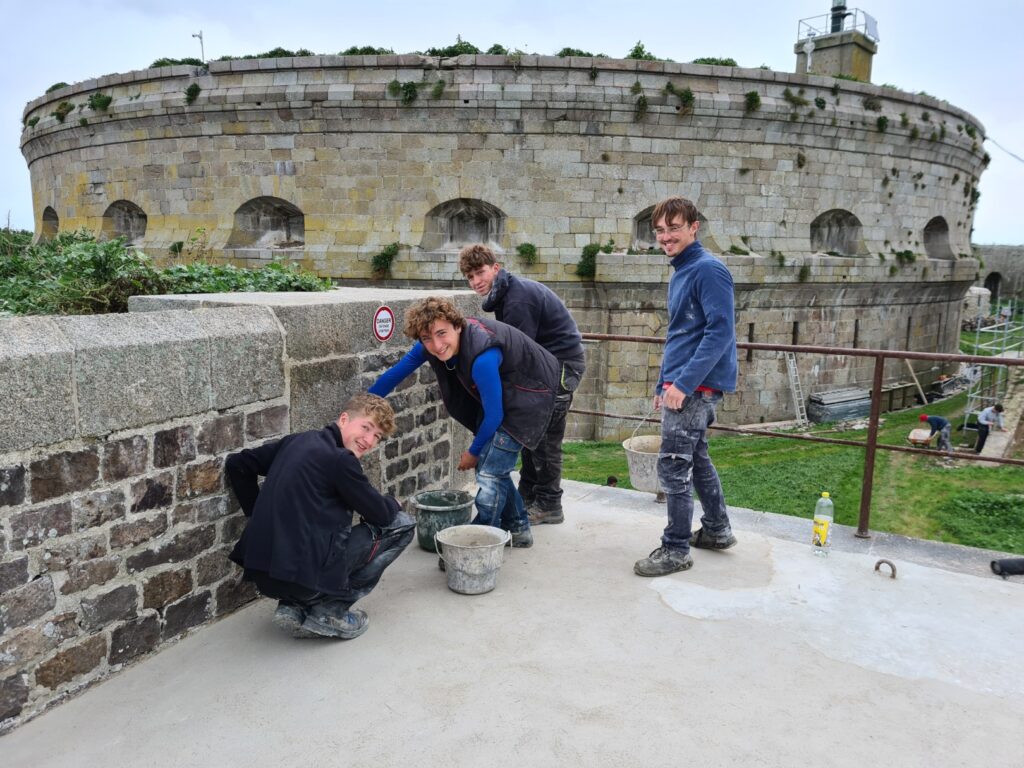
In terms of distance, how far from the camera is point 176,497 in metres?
3.12

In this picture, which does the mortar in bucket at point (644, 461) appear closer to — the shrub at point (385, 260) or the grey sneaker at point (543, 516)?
the grey sneaker at point (543, 516)

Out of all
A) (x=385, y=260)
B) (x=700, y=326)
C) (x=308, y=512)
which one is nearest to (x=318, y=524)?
(x=308, y=512)

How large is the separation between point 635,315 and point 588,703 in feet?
38.1

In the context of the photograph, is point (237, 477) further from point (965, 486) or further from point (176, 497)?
point (965, 486)

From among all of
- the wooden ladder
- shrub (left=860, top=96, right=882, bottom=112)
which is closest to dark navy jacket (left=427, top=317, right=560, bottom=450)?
the wooden ladder

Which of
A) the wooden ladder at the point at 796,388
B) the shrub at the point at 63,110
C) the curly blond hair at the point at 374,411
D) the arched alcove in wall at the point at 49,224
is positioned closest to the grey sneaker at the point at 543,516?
the curly blond hair at the point at 374,411

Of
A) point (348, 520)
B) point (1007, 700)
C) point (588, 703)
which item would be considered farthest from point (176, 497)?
point (1007, 700)

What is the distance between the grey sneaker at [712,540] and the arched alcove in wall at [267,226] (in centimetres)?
1181

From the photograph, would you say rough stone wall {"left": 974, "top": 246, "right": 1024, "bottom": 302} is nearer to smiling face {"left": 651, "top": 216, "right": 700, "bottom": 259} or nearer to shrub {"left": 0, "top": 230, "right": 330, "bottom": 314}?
smiling face {"left": 651, "top": 216, "right": 700, "bottom": 259}

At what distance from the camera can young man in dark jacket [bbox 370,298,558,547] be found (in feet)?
11.6

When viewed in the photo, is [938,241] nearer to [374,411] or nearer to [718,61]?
[718,61]

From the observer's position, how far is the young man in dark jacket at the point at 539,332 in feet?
14.0

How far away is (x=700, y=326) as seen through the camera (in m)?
3.75

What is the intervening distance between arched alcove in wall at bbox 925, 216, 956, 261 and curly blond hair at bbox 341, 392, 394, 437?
18.6 metres
